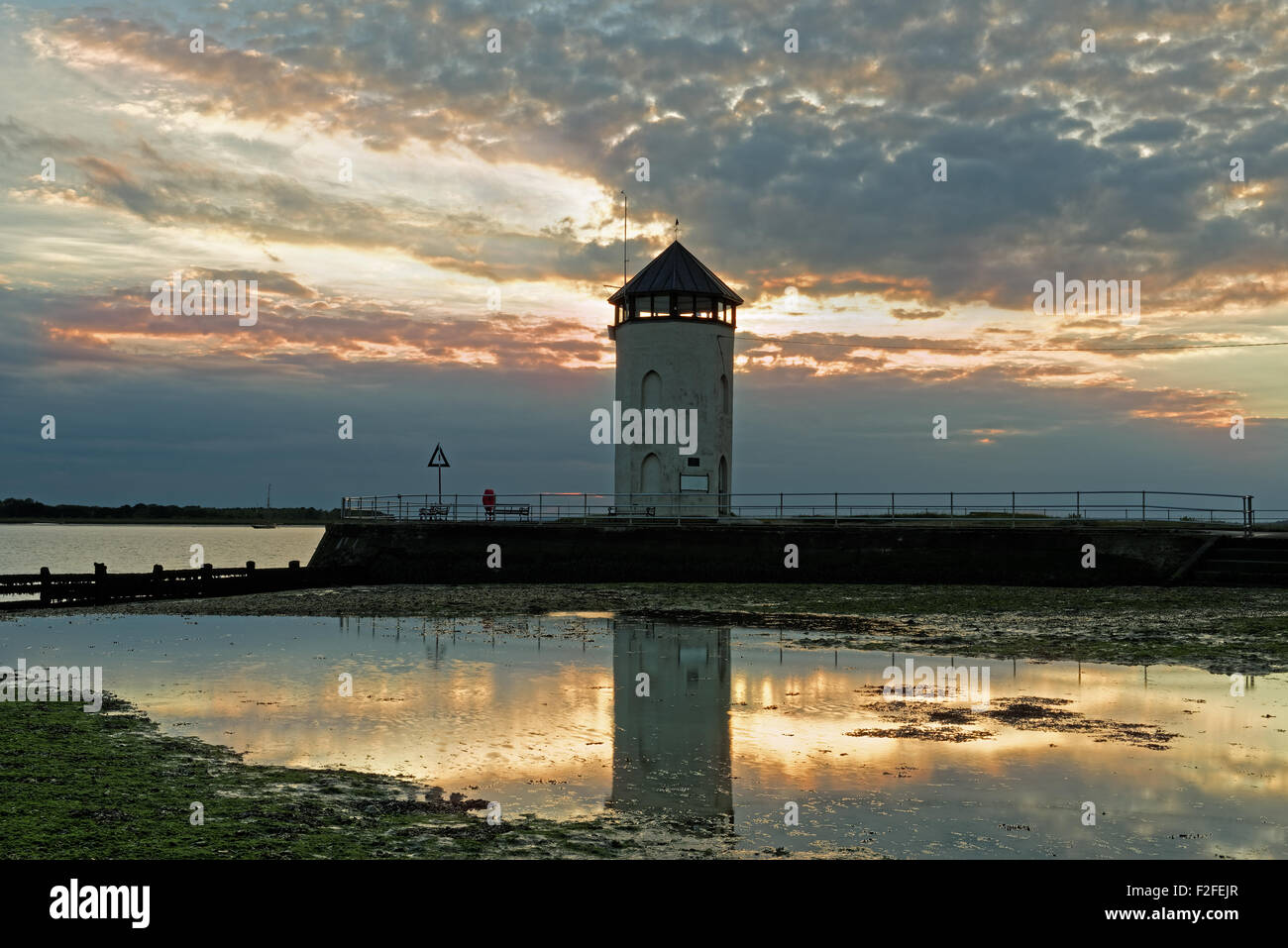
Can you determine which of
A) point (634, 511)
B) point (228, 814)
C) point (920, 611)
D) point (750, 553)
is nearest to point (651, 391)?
point (634, 511)

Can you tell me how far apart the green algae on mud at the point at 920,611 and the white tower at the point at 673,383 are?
7.47m

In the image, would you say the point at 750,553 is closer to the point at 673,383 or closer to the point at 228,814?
the point at 673,383

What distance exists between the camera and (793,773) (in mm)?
9969

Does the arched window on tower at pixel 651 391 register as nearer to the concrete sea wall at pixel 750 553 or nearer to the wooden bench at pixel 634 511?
the wooden bench at pixel 634 511

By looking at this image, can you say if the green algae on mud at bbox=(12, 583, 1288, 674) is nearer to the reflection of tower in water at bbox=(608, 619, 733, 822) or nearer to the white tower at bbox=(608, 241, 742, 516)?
the reflection of tower in water at bbox=(608, 619, 733, 822)

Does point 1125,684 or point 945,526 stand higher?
point 945,526

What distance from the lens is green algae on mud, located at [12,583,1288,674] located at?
18.3 m

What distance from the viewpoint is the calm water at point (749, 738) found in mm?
8318

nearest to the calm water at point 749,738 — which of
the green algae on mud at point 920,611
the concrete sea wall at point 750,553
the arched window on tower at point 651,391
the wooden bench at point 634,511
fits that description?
the green algae on mud at point 920,611

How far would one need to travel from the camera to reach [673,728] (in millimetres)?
12344

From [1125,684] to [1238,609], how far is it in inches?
399

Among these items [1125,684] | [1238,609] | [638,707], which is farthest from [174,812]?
[1238,609]
